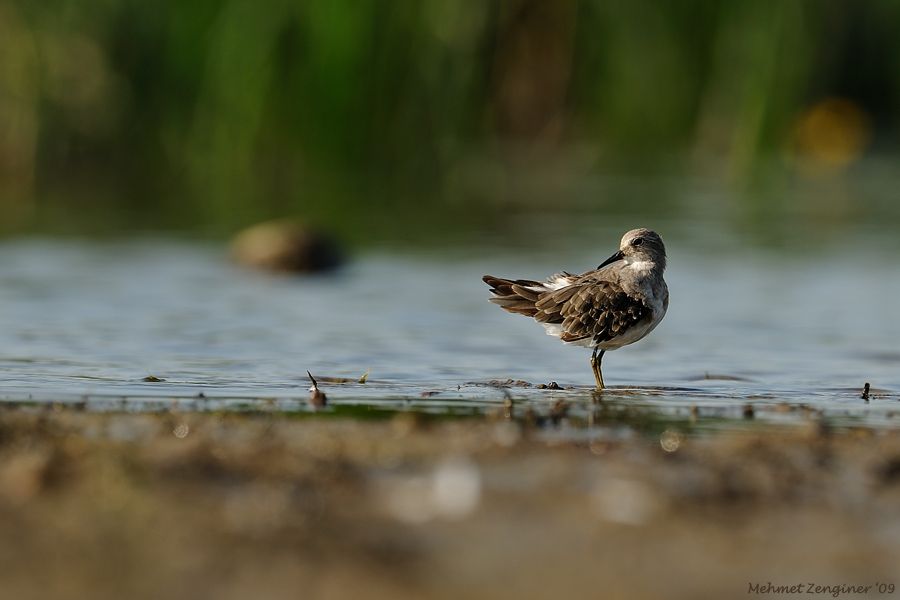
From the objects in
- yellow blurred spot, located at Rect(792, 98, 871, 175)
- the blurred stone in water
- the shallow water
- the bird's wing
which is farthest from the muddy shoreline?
yellow blurred spot, located at Rect(792, 98, 871, 175)

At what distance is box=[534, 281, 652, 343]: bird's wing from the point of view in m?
8.97

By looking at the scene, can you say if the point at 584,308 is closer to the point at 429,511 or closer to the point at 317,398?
the point at 317,398

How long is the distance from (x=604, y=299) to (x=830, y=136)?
17.9 meters

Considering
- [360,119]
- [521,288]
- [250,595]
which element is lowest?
[250,595]

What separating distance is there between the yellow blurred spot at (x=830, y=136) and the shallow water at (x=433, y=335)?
792cm

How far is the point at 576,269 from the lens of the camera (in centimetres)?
1557

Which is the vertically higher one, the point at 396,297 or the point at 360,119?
the point at 360,119

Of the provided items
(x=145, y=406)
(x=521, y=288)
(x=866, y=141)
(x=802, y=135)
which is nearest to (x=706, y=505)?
(x=145, y=406)

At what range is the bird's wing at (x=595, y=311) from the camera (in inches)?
353

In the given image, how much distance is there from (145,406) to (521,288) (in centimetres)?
271

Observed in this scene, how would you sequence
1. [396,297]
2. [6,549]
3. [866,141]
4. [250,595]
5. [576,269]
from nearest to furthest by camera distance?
[250,595] < [6,549] < [396,297] < [576,269] < [866,141]

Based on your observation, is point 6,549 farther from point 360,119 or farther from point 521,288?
point 360,119

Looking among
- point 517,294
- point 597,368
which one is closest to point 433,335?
point 517,294

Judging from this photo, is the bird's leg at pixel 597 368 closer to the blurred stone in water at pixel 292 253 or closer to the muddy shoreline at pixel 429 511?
the muddy shoreline at pixel 429 511
